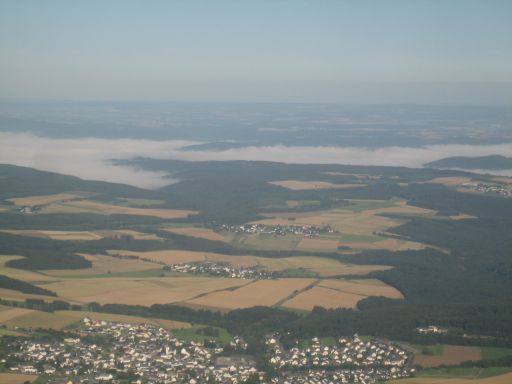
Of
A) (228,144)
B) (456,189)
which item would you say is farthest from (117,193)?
(228,144)

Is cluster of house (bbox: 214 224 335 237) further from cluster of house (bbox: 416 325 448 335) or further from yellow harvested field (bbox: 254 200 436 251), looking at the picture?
cluster of house (bbox: 416 325 448 335)

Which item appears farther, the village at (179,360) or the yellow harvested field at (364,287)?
the yellow harvested field at (364,287)

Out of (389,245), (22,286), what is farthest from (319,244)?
(22,286)

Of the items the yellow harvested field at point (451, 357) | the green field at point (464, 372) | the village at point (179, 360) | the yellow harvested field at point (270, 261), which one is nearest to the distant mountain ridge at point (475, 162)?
the yellow harvested field at point (270, 261)

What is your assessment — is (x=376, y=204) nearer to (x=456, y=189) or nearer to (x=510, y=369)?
(x=456, y=189)

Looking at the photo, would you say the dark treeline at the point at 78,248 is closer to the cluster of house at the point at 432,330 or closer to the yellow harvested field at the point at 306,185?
the cluster of house at the point at 432,330

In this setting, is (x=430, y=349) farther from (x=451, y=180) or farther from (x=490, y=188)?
(x=451, y=180)
